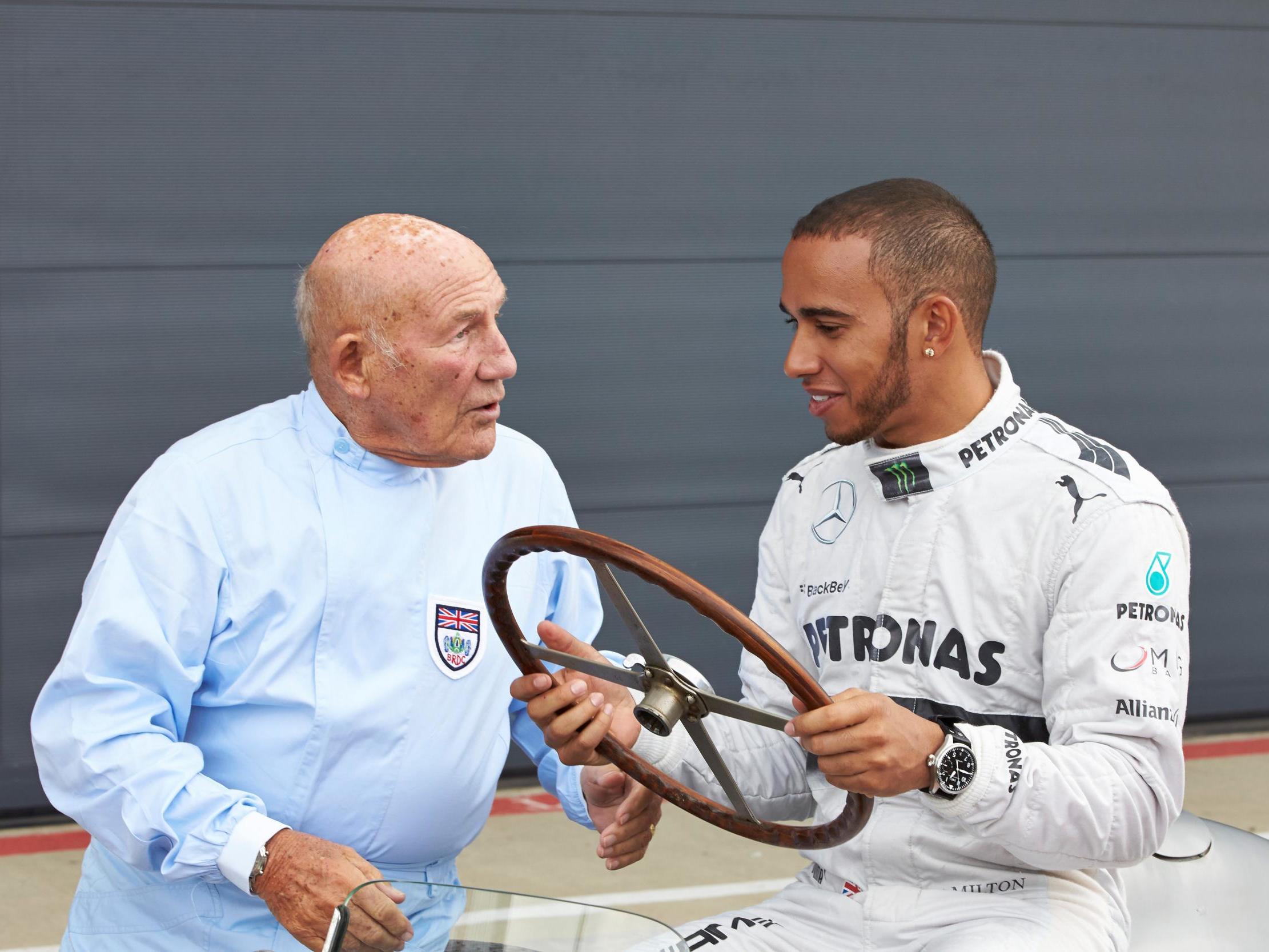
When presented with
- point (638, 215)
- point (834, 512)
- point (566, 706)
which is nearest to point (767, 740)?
point (834, 512)

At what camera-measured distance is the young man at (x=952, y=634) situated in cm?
172

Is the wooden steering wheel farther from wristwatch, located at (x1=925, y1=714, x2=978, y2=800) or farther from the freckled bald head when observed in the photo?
the freckled bald head

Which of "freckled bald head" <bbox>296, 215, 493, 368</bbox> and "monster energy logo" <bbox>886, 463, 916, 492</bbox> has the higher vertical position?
"freckled bald head" <bbox>296, 215, 493, 368</bbox>

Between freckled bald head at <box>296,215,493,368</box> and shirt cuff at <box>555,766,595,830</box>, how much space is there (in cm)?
76

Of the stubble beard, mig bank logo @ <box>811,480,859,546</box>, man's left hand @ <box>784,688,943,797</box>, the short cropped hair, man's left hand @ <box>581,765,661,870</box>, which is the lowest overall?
man's left hand @ <box>581,765,661,870</box>

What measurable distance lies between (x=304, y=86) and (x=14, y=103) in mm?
767

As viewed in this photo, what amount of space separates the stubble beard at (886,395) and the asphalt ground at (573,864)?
1796 millimetres

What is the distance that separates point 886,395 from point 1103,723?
1.73 feet

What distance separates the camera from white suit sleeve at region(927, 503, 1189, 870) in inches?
66.5

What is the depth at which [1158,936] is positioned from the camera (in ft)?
6.32

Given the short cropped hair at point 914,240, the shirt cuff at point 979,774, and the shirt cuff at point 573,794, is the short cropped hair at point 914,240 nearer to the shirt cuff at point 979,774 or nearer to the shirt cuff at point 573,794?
the shirt cuff at point 979,774

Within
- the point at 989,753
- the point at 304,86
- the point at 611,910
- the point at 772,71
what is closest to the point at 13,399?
the point at 304,86

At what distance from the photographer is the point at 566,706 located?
1.76 metres

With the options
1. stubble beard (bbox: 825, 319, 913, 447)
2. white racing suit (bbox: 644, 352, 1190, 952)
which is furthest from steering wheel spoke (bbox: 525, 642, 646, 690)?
stubble beard (bbox: 825, 319, 913, 447)
